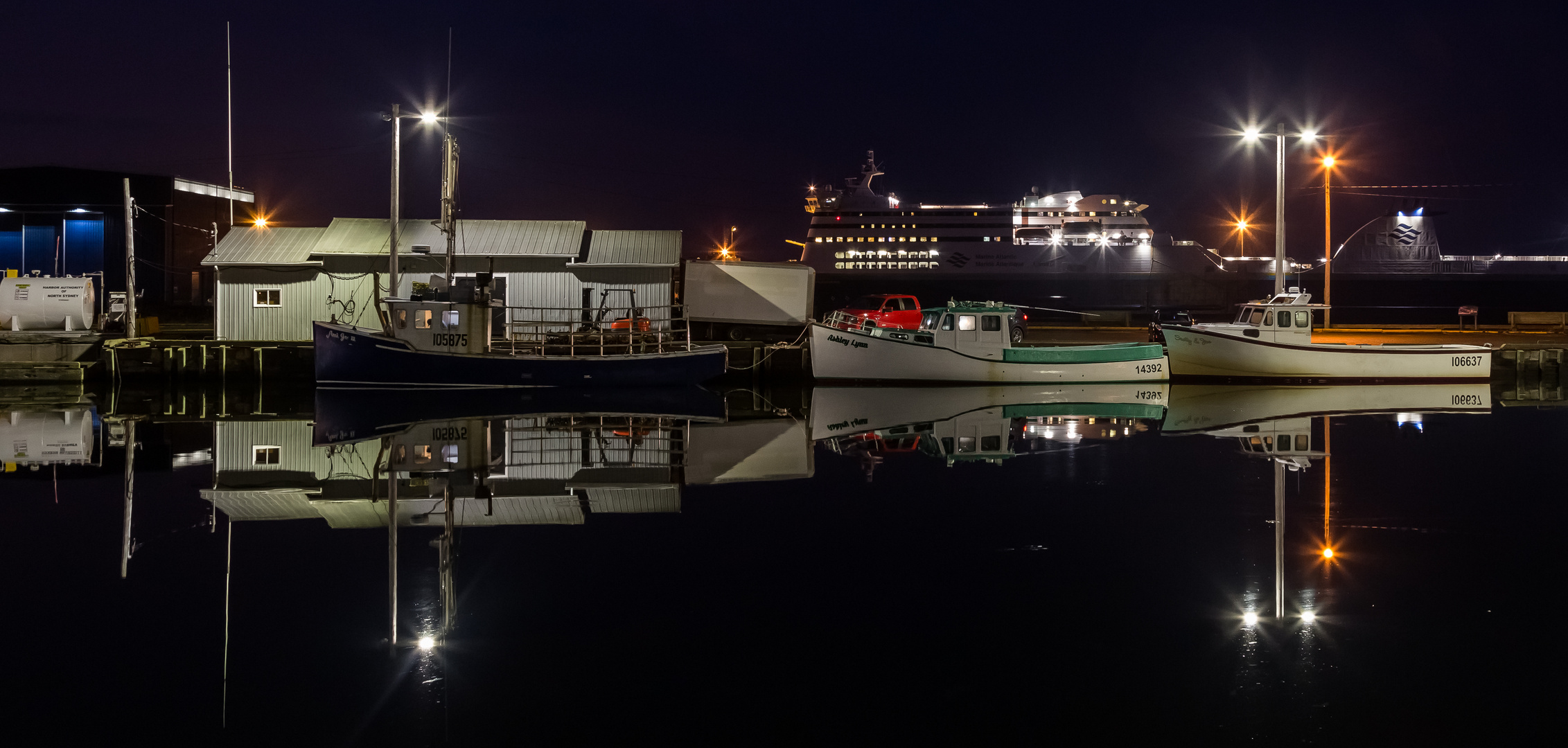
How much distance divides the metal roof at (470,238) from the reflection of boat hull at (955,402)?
9.45m

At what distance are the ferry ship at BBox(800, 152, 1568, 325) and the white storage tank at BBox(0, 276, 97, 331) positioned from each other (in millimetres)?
53108

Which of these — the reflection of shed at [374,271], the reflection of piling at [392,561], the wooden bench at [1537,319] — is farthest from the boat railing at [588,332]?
the wooden bench at [1537,319]

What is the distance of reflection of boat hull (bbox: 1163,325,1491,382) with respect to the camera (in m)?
27.9

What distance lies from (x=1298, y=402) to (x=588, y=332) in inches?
684

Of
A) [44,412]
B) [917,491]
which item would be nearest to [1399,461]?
[917,491]

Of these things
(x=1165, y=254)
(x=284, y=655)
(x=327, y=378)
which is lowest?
(x=284, y=655)

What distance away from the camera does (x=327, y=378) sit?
25656 mm

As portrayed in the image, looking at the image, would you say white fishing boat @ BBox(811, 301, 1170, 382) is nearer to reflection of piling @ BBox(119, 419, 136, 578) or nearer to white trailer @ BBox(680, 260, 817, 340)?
white trailer @ BBox(680, 260, 817, 340)

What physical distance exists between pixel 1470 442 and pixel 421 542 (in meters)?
15.5

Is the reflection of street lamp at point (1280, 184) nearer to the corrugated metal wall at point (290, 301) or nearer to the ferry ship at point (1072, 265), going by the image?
the corrugated metal wall at point (290, 301)

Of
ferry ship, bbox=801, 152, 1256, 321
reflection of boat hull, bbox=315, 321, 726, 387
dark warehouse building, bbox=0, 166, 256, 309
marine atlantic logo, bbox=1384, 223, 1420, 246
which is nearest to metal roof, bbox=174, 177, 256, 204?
dark warehouse building, bbox=0, 166, 256, 309

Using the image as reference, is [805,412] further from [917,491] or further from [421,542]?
[421,542]

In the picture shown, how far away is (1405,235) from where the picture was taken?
105m

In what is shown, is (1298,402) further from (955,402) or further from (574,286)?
(574,286)
